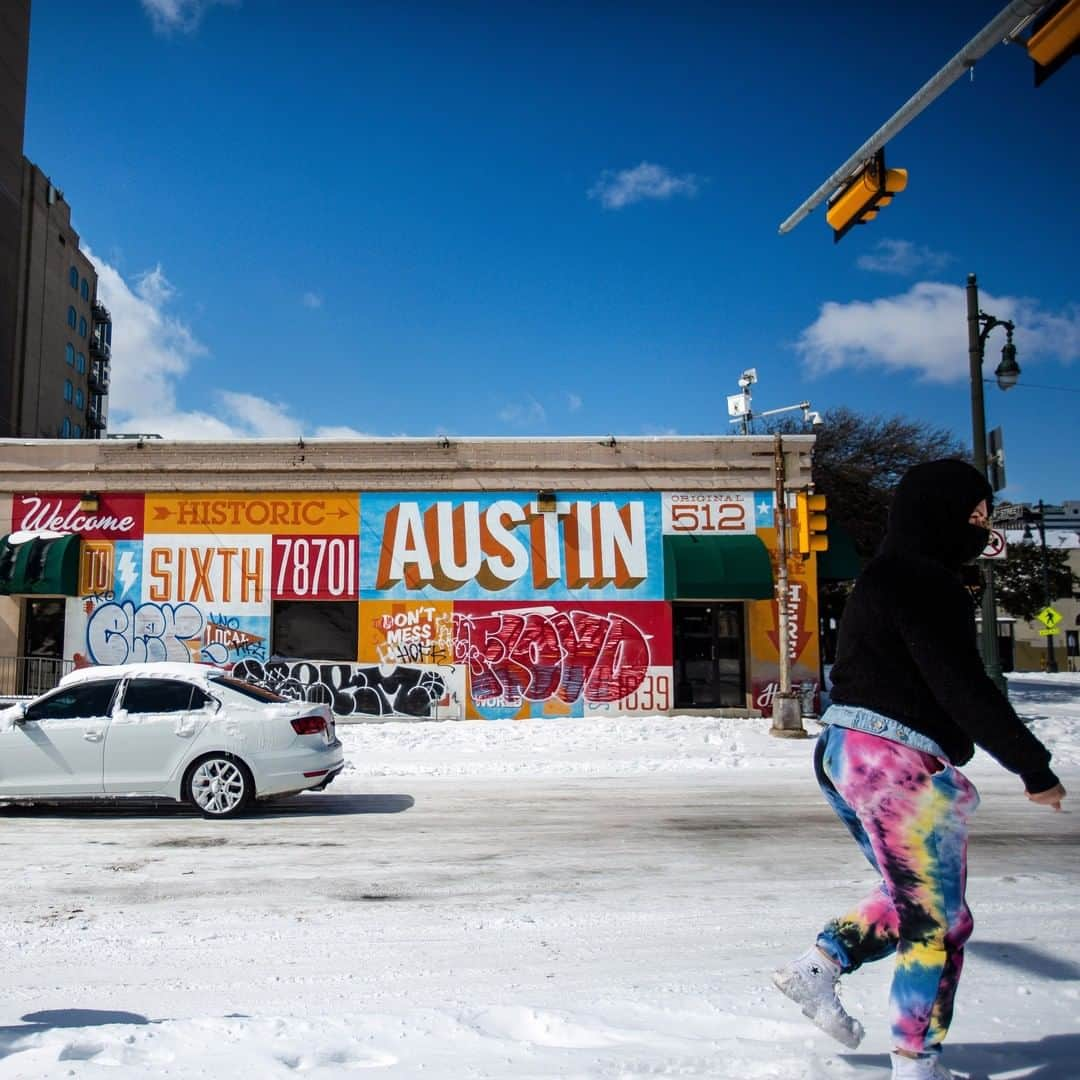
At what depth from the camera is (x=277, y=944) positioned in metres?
5.16

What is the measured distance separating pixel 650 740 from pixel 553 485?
611 cm

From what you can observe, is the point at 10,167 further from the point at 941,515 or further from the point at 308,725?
the point at 941,515

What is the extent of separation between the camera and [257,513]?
63.8 feet

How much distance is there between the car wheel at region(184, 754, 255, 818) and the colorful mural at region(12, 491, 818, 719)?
9771 millimetres

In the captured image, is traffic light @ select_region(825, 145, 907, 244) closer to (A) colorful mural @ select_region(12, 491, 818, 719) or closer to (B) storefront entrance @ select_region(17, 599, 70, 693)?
(A) colorful mural @ select_region(12, 491, 818, 719)

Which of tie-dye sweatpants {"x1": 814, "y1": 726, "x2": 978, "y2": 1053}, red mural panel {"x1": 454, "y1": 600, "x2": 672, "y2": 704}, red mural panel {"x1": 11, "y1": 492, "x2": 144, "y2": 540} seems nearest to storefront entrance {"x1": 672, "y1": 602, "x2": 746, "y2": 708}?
red mural panel {"x1": 454, "y1": 600, "x2": 672, "y2": 704}

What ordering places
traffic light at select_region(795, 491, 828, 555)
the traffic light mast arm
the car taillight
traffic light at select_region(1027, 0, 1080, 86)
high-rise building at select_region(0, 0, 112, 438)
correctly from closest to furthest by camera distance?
traffic light at select_region(1027, 0, 1080, 86) < the traffic light mast arm < the car taillight < traffic light at select_region(795, 491, 828, 555) < high-rise building at select_region(0, 0, 112, 438)

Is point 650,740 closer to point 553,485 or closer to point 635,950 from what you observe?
point 553,485

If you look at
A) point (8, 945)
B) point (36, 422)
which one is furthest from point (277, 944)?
point (36, 422)

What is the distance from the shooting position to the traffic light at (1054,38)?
567cm

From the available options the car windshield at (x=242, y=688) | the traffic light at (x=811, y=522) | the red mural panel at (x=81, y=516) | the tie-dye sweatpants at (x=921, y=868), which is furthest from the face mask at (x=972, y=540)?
the red mural panel at (x=81, y=516)

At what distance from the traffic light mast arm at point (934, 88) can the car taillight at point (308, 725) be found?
22.4ft

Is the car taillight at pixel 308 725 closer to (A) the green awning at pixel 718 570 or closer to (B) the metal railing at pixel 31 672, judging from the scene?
(A) the green awning at pixel 718 570

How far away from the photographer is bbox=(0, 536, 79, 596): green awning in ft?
61.0
